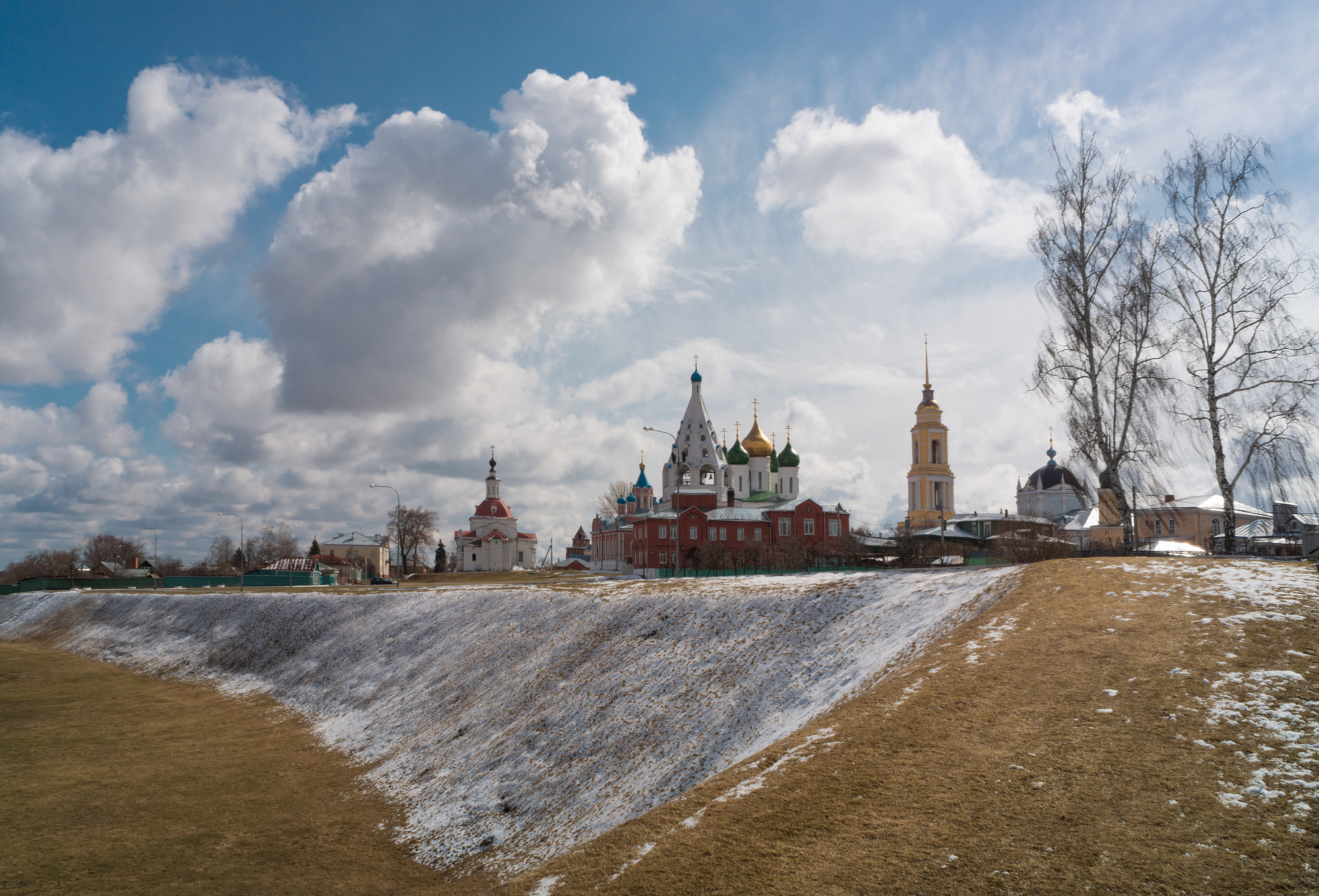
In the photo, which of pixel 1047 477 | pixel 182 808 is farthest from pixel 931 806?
pixel 1047 477

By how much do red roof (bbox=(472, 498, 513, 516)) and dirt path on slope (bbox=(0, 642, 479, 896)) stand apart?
341ft

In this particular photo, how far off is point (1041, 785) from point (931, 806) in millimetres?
1527

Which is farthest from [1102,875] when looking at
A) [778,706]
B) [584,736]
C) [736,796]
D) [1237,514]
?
[1237,514]

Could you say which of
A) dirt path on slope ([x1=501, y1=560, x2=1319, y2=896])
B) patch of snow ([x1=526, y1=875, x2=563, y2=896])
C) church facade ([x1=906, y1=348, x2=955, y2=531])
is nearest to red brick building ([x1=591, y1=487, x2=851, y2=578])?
church facade ([x1=906, y1=348, x2=955, y2=531])

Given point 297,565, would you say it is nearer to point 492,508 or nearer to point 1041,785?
point 492,508

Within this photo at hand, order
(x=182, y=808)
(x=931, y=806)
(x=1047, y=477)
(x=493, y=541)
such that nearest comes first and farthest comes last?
1. (x=931, y=806)
2. (x=182, y=808)
3. (x=1047, y=477)
4. (x=493, y=541)

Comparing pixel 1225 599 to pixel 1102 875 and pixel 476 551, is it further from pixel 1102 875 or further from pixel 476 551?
pixel 476 551

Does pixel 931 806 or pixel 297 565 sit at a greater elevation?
pixel 931 806

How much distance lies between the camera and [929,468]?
99625mm

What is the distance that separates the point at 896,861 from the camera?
29.6 ft

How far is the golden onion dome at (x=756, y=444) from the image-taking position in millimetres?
106875

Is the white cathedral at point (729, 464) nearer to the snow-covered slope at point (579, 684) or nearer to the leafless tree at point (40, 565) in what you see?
the snow-covered slope at point (579, 684)

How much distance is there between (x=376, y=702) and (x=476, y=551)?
105 metres

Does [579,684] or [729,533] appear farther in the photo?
[729,533]
